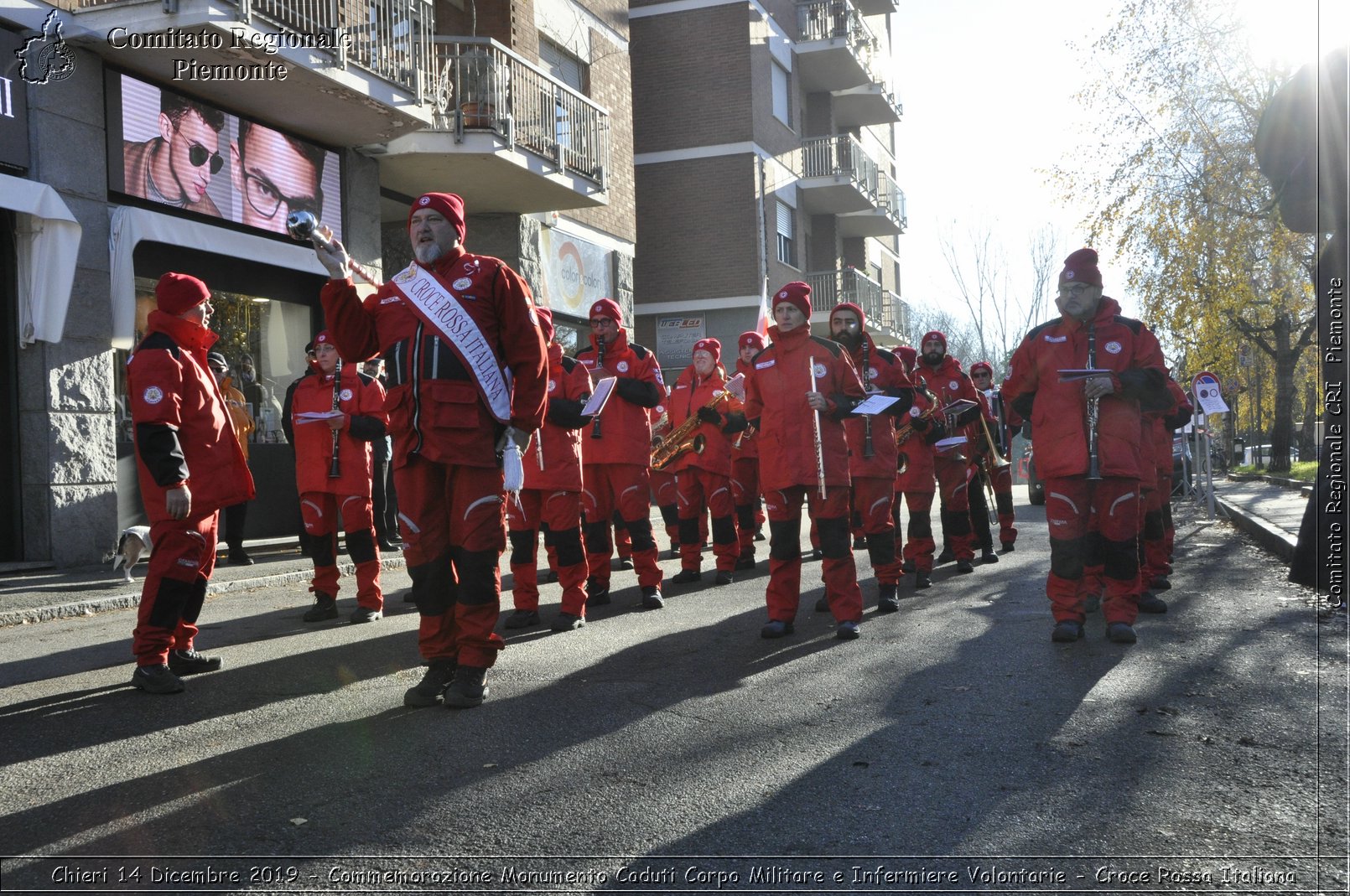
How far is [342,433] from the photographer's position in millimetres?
7777

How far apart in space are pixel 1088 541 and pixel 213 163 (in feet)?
33.6

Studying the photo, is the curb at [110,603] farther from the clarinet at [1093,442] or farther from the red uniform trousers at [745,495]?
the clarinet at [1093,442]

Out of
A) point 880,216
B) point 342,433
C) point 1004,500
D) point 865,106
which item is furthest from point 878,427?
point 865,106

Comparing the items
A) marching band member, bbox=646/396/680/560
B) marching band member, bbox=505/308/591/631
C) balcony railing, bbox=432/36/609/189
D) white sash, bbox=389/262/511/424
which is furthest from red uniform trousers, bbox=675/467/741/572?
balcony railing, bbox=432/36/609/189

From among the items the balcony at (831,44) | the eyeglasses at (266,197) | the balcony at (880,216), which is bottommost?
the eyeglasses at (266,197)

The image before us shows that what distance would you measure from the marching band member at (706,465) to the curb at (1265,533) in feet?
14.8

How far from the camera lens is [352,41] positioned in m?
13.3

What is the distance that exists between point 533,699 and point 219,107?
10.3 metres

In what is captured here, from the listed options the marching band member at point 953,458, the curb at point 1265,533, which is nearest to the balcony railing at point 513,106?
the marching band member at point 953,458

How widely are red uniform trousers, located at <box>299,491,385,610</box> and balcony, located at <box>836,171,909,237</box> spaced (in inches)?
1201

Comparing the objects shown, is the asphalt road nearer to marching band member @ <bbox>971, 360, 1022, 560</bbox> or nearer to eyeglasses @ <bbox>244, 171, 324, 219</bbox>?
marching band member @ <bbox>971, 360, 1022, 560</bbox>

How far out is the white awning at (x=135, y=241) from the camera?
11.2 metres

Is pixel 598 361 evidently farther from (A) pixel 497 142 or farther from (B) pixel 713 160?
(B) pixel 713 160

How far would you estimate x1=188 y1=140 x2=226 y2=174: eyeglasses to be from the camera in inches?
Answer: 490
